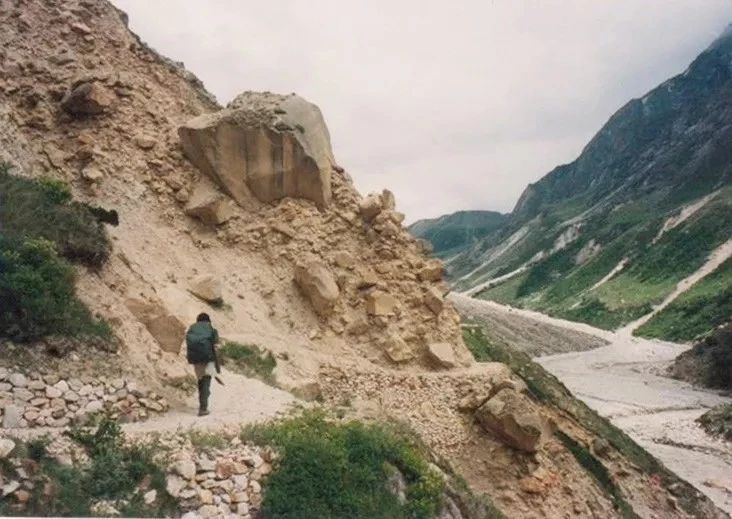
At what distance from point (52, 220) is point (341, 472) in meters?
8.31

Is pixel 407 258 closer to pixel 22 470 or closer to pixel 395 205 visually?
pixel 395 205

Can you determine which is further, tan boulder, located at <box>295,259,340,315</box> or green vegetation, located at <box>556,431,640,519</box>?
tan boulder, located at <box>295,259,340,315</box>

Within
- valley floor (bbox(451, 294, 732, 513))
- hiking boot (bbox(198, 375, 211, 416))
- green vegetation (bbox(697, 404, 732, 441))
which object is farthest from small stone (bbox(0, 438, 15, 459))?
green vegetation (bbox(697, 404, 732, 441))

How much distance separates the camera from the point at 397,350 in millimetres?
19750

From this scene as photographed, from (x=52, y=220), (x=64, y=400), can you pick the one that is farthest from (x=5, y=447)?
(x=52, y=220)

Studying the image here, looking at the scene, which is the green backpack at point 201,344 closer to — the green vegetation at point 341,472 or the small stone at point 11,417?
the green vegetation at point 341,472

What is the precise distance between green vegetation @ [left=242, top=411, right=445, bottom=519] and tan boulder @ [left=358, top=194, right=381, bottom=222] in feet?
37.4

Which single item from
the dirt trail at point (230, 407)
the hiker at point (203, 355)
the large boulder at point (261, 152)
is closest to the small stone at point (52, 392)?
the dirt trail at point (230, 407)

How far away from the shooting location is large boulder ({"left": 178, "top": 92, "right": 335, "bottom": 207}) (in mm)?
21812

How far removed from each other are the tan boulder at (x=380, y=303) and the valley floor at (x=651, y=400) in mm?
17771

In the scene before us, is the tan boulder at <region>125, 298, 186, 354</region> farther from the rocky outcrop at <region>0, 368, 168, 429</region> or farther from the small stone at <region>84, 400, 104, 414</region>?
the small stone at <region>84, 400, 104, 414</region>

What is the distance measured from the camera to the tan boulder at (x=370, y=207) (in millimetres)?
22159

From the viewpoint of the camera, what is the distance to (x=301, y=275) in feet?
67.3

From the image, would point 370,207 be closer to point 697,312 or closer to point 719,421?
point 719,421
